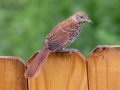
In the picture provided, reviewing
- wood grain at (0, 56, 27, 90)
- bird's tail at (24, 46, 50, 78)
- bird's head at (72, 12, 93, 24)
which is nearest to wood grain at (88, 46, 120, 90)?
bird's tail at (24, 46, 50, 78)

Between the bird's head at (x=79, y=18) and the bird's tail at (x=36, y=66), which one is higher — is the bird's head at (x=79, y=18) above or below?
above

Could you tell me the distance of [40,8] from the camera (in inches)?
291

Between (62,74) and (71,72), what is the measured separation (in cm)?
7

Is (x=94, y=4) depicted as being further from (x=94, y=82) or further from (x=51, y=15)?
(x=94, y=82)

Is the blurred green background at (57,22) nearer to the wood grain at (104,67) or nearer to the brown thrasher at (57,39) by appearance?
the brown thrasher at (57,39)

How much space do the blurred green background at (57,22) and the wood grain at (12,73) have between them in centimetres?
325

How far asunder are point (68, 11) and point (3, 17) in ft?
4.06

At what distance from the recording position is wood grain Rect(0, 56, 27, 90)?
3.84 meters

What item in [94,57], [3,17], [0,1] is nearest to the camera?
[94,57]

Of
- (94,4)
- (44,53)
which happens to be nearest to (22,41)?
(94,4)

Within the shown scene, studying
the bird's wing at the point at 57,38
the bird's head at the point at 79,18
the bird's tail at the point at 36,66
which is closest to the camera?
the bird's tail at the point at 36,66

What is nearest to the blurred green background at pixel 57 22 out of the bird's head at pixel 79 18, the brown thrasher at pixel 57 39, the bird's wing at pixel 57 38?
the bird's head at pixel 79 18

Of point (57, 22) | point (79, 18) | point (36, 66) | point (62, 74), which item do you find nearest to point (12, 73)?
point (36, 66)

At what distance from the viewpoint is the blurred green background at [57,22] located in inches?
284
